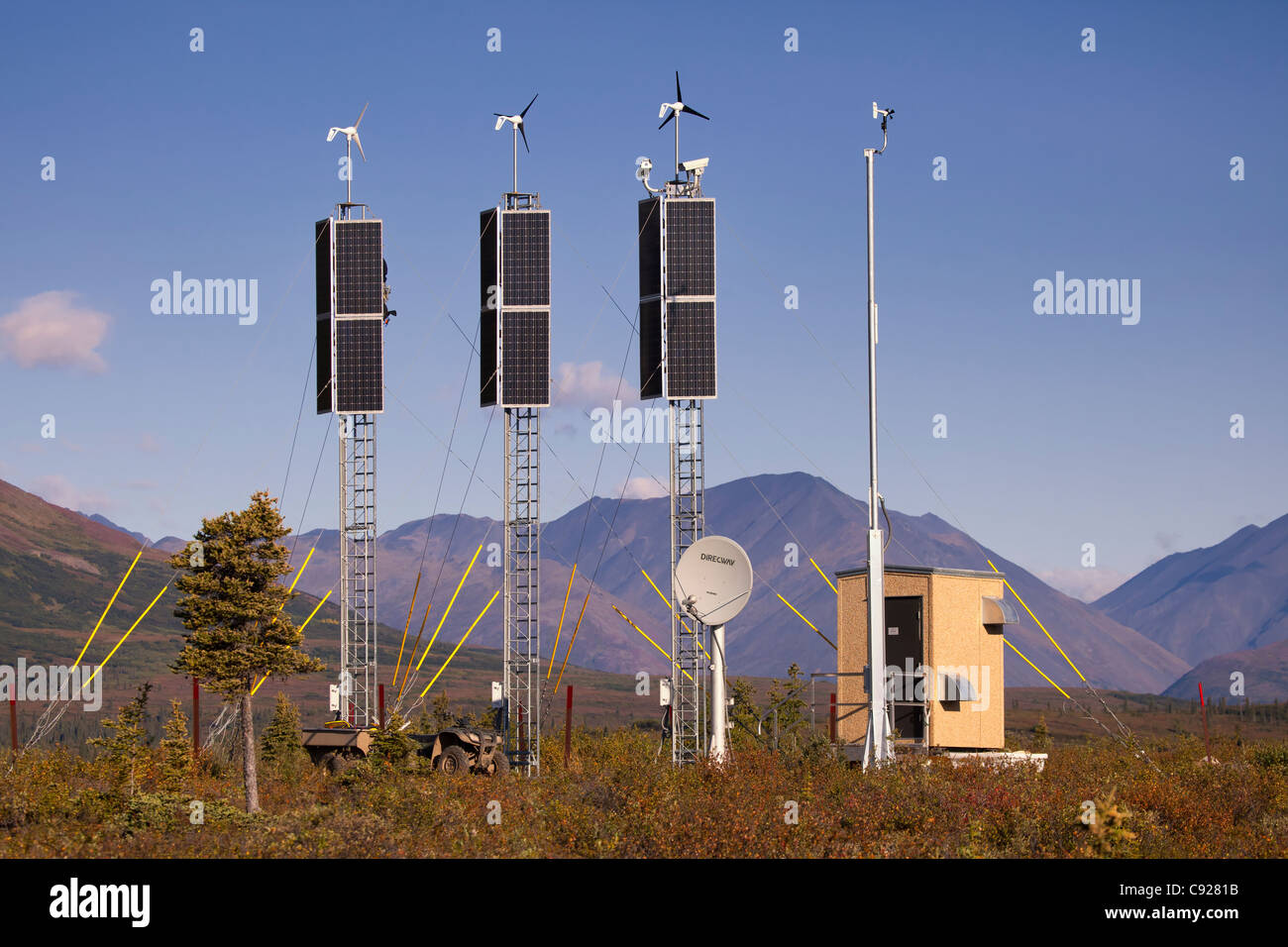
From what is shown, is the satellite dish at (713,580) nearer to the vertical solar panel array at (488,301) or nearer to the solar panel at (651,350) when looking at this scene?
the solar panel at (651,350)

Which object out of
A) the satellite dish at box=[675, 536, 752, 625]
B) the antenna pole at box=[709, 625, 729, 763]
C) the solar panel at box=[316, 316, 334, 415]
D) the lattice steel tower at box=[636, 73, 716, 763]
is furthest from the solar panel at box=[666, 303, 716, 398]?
the solar panel at box=[316, 316, 334, 415]

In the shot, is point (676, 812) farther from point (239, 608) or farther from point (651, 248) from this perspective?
point (651, 248)

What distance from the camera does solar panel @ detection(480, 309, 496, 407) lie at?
37.1m

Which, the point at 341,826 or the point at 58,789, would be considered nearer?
the point at 341,826

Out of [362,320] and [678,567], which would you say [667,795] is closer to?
[678,567]

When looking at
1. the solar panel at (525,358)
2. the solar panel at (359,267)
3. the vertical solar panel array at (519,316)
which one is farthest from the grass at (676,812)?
the solar panel at (359,267)

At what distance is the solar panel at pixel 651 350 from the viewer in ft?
120

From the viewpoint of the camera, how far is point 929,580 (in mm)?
31266

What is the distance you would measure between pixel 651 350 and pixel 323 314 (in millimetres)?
10218

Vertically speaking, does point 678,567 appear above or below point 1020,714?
above

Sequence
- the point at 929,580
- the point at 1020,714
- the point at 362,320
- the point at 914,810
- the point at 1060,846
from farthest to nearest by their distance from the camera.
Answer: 1. the point at 1020,714
2. the point at 362,320
3. the point at 929,580
4. the point at 914,810
5. the point at 1060,846

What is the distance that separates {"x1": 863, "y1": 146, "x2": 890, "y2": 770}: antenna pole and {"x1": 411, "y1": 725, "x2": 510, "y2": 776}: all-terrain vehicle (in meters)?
10.1

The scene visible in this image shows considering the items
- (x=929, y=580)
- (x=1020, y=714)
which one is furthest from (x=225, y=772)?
(x=1020, y=714)
